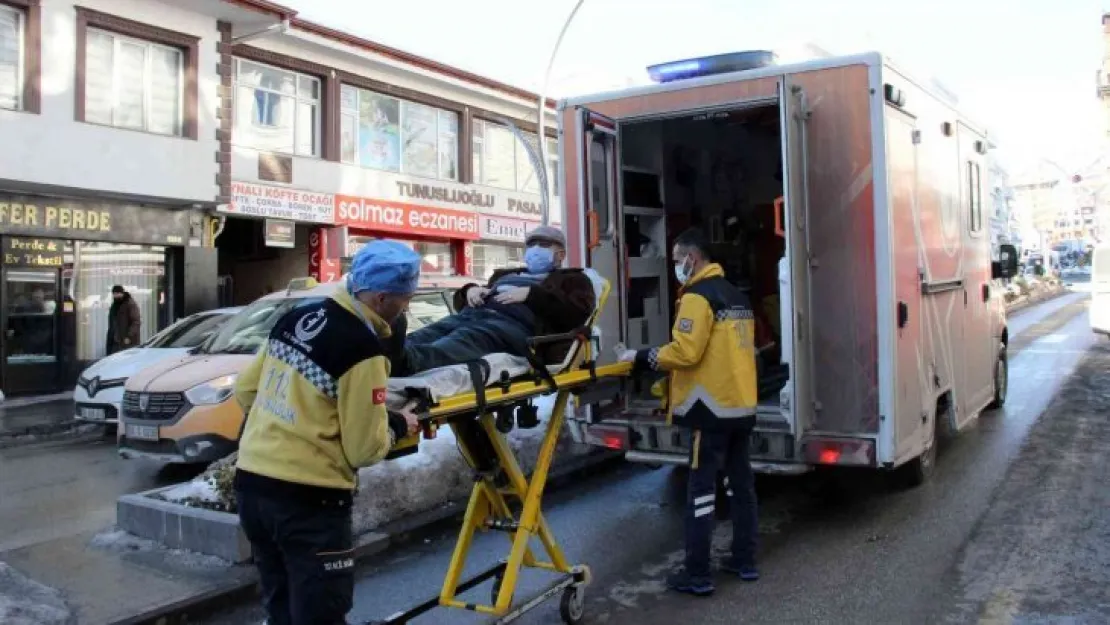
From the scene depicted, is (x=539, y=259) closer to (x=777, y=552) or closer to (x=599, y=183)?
(x=599, y=183)

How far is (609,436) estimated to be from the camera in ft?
21.0

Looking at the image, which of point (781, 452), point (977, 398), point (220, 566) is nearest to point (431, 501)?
point (220, 566)

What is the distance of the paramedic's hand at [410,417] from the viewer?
10.7ft

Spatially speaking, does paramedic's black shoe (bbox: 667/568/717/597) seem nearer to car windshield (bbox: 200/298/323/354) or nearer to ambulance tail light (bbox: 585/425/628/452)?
ambulance tail light (bbox: 585/425/628/452)

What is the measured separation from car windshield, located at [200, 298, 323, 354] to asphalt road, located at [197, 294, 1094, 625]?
3.84 metres

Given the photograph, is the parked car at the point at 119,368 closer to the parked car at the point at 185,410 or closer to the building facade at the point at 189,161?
the parked car at the point at 185,410

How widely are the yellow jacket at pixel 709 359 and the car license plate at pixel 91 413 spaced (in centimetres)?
799

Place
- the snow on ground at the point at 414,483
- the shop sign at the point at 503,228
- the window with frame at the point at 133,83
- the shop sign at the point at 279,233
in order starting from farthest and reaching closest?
the shop sign at the point at 503,228
the shop sign at the point at 279,233
the window with frame at the point at 133,83
the snow on ground at the point at 414,483

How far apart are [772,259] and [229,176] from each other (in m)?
11.9

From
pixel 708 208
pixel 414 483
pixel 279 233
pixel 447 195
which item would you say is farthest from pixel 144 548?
pixel 447 195

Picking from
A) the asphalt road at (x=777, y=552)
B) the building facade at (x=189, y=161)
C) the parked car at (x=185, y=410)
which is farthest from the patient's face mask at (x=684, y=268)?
the building facade at (x=189, y=161)

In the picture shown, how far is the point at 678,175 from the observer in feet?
26.3

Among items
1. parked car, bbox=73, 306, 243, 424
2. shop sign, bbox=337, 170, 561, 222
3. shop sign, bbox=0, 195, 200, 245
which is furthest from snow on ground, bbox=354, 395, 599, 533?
shop sign, bbox=337, 170, 561, 222

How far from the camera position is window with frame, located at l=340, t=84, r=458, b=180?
20750mm
